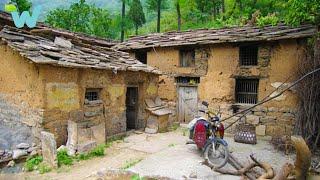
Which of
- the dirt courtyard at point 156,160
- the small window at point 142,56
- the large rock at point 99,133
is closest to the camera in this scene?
the dirt courtyard at point 156,160

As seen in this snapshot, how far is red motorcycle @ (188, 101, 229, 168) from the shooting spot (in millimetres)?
6910

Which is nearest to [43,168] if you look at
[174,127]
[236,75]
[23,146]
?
[23,146]

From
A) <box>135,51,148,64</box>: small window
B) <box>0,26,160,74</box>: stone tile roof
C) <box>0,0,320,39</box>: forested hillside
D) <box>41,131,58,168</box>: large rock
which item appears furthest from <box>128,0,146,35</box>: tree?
<box>41,131,58,168</box>: large rock

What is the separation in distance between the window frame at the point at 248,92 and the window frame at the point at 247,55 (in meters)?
0.65

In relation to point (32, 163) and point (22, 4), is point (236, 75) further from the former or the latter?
point (22, 4)

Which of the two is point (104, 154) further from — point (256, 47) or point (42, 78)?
point (256, 47)

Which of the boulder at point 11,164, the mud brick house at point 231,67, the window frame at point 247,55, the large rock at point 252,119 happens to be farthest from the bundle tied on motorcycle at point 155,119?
the boulder at point 11,164

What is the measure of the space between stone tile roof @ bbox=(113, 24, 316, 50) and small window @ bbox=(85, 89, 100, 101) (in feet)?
15.0

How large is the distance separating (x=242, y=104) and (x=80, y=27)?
18018 mm

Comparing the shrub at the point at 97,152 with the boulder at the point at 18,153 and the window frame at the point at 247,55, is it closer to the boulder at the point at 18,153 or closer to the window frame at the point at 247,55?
the boulder at the point at 18,153

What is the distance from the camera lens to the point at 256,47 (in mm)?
11703

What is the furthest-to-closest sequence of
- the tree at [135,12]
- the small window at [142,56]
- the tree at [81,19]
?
1. the tree at [135,12]
2. the tree at [81,19]
3. the small window at [142,56]

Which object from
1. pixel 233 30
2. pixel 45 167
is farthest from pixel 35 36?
pixel 233 30

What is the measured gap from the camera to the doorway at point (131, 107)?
471 inches
